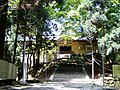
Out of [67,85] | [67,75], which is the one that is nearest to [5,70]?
[67,85]

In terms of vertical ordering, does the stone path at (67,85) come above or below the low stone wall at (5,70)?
below

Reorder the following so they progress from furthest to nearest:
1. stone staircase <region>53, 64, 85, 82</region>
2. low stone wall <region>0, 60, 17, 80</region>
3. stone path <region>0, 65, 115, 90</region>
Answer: stone staircase <region>53, 64, 85, 82</region> < stone path <region>0, 65, 115, 90</region> < low stone wall <region>0, 60, 17, 80</region>

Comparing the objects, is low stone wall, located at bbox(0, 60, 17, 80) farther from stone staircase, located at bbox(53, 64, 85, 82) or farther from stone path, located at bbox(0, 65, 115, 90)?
stone staircase, located at bbox(53, 64, 85, 82)

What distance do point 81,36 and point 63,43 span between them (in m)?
17.8

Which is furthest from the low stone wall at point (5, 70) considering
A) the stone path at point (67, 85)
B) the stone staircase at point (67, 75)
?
the stone staircase at point (67, 75)

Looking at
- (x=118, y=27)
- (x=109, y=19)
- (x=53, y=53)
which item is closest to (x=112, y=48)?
(x=118, y=27)

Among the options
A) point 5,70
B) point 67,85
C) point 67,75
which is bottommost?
point 67,75

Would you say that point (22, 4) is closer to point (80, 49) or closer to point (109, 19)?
point (109, 19)

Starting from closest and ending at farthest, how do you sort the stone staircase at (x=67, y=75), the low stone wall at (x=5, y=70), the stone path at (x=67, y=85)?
the low stone wall at (x=5, y=70)
the stone path at (x=67, y=85)
the stone staircase at (x=67, y=75)

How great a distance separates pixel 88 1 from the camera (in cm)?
2136

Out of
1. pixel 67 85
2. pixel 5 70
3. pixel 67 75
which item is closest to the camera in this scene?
pixel 5 70

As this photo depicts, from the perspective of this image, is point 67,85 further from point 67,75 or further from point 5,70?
point 67,75

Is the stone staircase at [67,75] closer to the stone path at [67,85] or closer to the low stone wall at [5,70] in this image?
the stone path at [67,85]

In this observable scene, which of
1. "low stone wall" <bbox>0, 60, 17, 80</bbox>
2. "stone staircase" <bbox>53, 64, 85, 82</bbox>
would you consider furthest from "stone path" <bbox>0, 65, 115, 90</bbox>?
"low stone wall" <bbox>0, 60, 17, 80</bbox>
